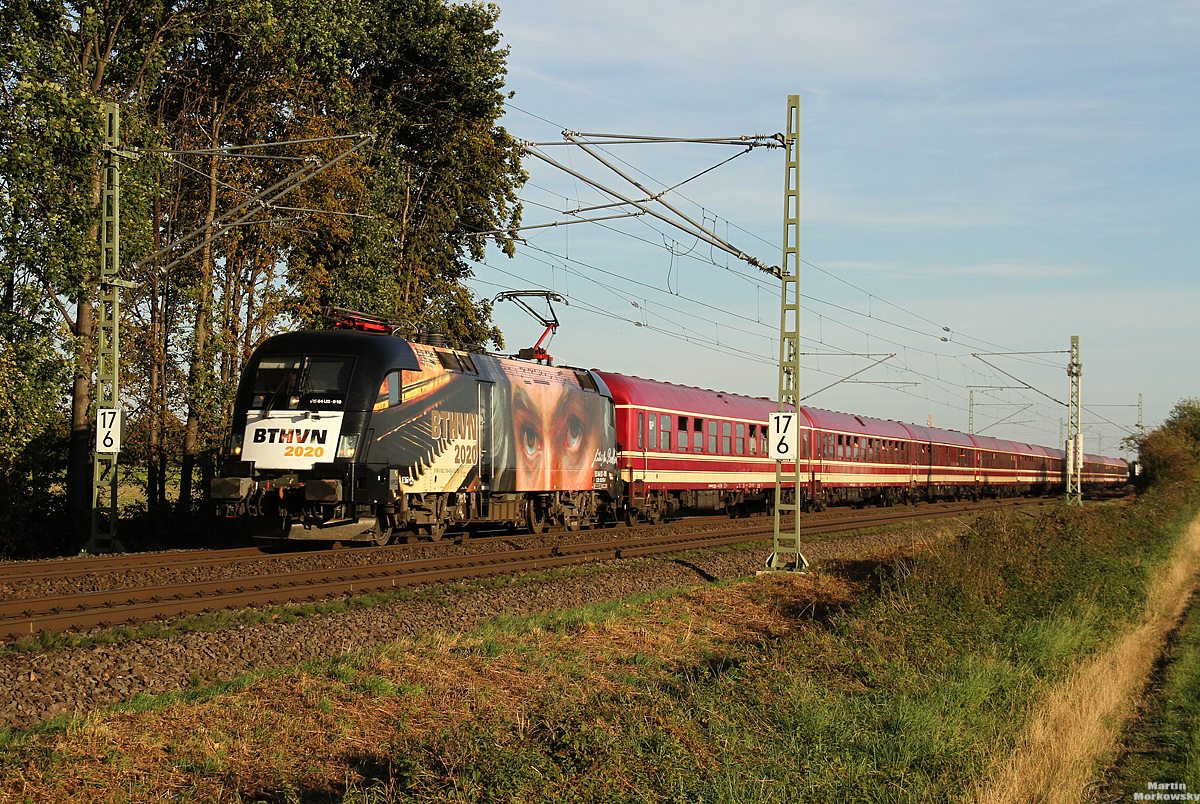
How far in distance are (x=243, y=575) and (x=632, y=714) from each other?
30.3 feet

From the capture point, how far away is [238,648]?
973cm

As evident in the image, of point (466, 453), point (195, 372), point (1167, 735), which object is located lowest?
point (1167, 735)

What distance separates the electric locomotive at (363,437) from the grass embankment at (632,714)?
5.69 meters

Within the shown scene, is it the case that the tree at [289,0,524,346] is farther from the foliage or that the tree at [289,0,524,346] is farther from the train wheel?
the foliage

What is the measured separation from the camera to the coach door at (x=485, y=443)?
19.5 meters

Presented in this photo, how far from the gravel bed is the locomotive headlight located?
11.9 feet

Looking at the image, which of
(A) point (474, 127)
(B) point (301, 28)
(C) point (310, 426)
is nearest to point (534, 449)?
(C) point (310, 426)

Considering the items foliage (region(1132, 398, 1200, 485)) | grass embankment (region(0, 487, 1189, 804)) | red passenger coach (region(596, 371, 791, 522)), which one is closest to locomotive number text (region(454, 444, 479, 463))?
grass embankment (region(0, 487, 1189, 804))

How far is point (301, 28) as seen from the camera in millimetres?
24453

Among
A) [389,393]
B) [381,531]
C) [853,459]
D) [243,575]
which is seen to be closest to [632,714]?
[243,575]

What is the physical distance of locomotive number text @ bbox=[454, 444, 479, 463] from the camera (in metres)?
18.6

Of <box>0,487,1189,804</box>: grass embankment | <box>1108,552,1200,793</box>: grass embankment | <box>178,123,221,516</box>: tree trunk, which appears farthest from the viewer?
<box>178,123,221,516</box>: tree trunk

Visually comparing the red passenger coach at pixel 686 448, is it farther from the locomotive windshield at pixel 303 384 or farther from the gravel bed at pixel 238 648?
the locomotive windshield at pixel 303 384

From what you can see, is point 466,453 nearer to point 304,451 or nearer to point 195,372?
point 304,451
